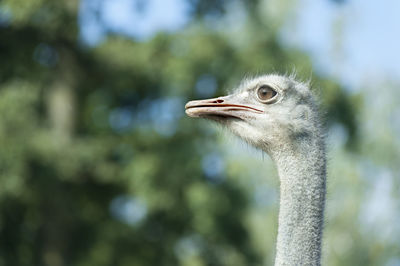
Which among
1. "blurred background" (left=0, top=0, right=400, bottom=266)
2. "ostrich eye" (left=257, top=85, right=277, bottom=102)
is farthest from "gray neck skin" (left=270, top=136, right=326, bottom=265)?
"blurred background" (left=0, top=0, right=400, bottom=266)

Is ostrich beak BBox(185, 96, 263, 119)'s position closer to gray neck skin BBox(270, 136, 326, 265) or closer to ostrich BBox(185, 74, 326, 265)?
ostrich BBox(185, 74, 326, 265)

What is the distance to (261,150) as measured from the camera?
Answer: 4.64 meters

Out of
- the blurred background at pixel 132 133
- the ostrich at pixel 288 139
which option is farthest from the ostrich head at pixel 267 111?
the blurred background at pixel 132 133

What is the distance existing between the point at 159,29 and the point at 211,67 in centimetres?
123

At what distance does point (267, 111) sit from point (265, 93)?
0.28ft

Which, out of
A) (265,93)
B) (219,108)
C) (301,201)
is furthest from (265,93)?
(301,201)

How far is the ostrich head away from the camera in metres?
4.45

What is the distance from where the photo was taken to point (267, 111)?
460 centimetres

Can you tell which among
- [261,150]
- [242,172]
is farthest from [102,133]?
[261,150]

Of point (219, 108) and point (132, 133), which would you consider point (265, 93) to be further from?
point (132, 133)

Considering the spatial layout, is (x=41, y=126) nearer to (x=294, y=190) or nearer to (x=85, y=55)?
(x=85, y=55)

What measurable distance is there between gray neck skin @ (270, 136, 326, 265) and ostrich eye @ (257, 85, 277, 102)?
0.30 meters

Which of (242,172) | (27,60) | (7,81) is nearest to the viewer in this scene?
(7,81)

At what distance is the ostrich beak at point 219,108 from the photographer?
4559 mm
